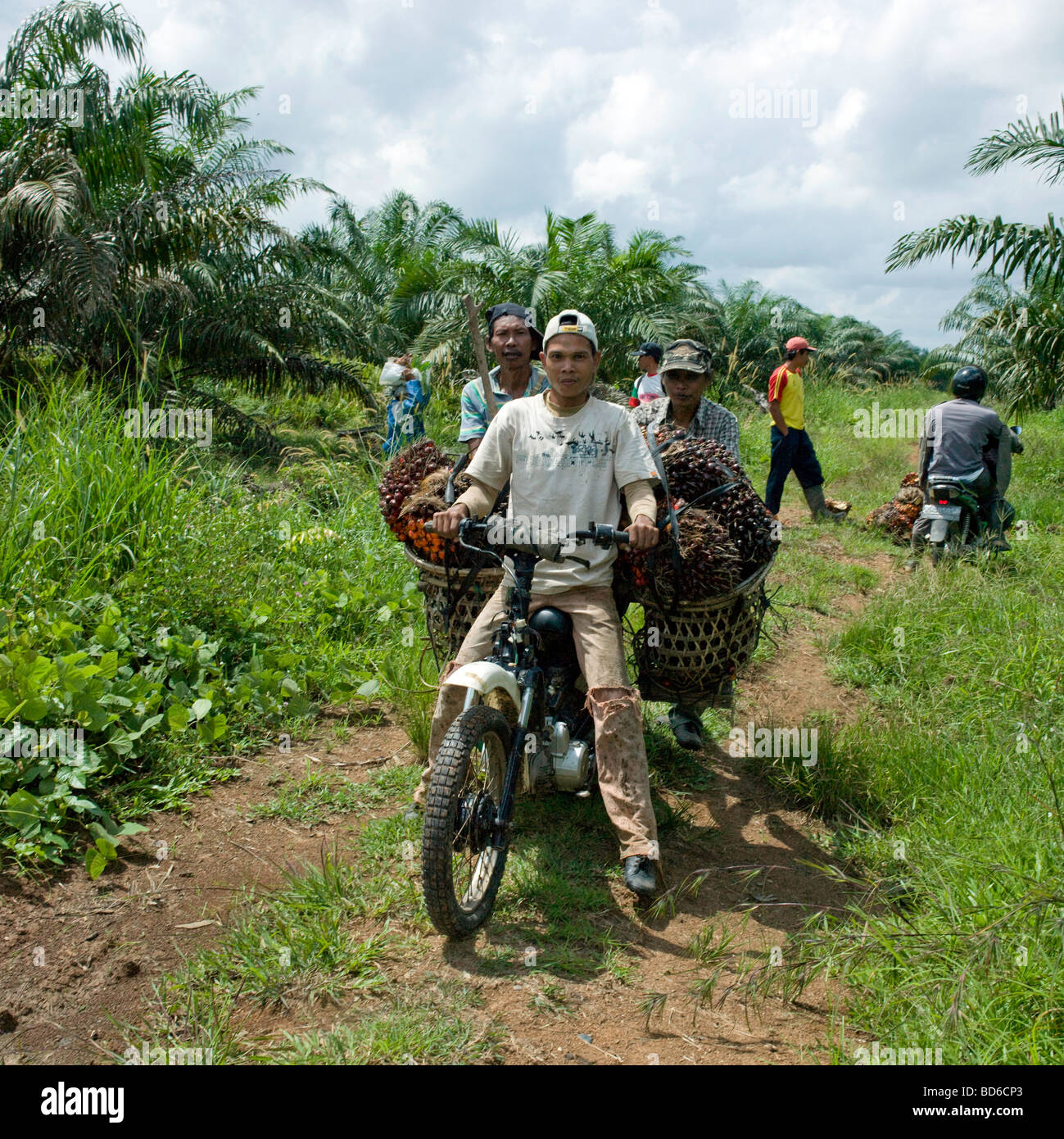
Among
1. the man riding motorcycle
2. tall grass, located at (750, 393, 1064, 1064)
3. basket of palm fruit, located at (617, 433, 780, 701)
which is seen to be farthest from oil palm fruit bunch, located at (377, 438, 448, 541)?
the man riding motorcycle

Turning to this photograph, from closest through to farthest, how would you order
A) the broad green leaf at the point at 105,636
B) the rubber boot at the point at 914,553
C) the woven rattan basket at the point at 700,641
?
the woven rattan basket at the point at 700,641 → the broad green leaf at the point at 105,636 → the rubber boot at the point at 914,553

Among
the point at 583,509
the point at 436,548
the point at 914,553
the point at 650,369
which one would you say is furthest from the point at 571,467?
the point at 650,369

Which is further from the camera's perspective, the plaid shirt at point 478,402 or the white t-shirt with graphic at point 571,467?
the plaid shirt at point 478,402

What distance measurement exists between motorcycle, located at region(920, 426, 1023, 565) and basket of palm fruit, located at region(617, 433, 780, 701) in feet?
12.9

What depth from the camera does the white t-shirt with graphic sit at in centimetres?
342

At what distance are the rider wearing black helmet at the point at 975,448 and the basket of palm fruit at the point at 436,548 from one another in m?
Answer: 4.79

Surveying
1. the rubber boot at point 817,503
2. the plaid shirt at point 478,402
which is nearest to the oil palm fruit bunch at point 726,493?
the plaid shirt at point 478,402

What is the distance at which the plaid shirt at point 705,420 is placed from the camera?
483 centimetres

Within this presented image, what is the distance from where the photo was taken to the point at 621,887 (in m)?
3.47

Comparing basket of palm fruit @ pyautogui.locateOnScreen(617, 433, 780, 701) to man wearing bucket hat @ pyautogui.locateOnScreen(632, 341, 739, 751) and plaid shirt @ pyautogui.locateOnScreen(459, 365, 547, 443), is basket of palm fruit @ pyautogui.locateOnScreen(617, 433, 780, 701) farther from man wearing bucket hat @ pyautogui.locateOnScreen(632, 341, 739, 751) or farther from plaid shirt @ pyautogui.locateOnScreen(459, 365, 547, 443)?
plaid shirt @ pyautogui.locateOnScreen(459, 365, 547, 443)

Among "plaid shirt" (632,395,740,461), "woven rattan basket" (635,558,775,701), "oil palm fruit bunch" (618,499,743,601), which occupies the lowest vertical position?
"woven rattan basket" (635,558,775,701)

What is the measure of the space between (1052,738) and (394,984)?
297 centimetres

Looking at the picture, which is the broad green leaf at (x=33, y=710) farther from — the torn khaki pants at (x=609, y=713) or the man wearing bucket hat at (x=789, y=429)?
the man wearing bucket hat at (x=789, y=429)
